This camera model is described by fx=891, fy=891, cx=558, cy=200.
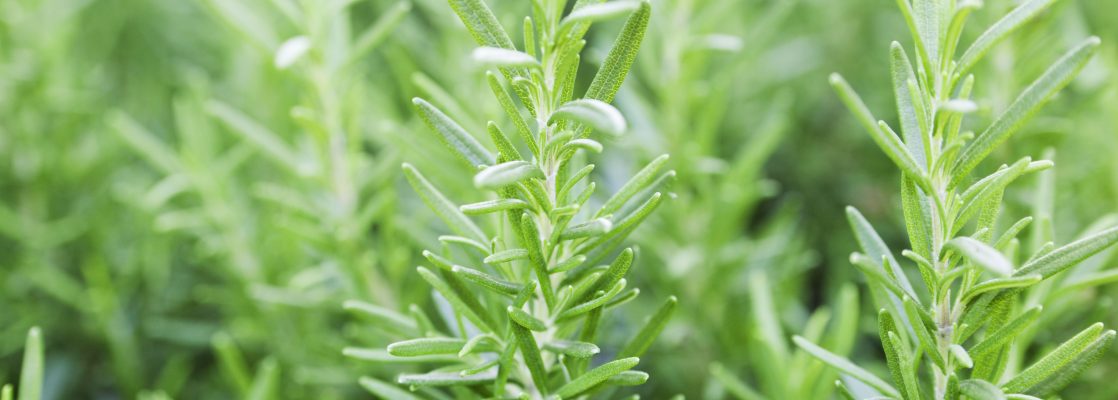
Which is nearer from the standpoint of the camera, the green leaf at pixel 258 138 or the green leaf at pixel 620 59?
the green leaf at pixel 620 59

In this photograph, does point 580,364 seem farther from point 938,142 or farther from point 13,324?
point 13,324

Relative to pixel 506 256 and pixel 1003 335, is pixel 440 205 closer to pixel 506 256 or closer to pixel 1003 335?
pixel 506 256

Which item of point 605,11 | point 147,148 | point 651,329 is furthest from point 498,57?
point 147,148

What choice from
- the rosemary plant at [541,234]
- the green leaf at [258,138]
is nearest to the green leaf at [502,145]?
the rosemary plant at [541,234]

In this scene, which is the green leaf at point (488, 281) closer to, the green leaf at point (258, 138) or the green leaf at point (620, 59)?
the green leaf at point (620, 59)

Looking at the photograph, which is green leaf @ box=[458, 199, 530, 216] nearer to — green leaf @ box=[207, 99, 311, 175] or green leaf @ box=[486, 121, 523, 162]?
green leaf @ box=[486, 121, 523, 162]

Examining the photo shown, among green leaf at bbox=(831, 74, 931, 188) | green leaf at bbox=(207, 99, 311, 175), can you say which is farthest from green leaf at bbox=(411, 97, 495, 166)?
green leaf at bbox=(207, 99, 311, 175)
